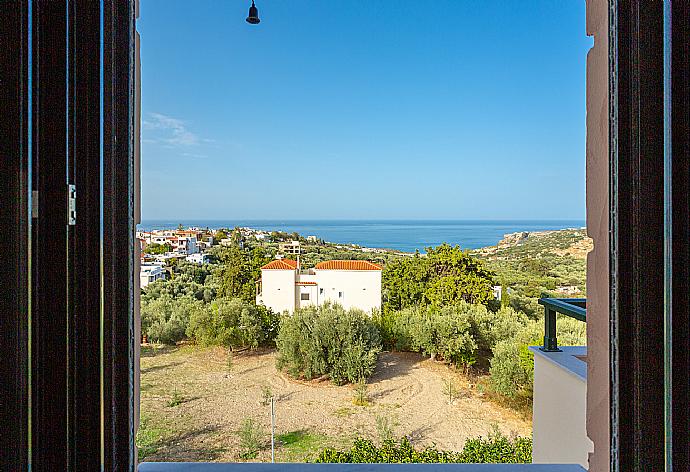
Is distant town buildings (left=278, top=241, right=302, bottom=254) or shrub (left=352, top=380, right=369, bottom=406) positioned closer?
shrub (left=352, top=380, right=369, bottom=406)

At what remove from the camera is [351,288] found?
3.49m

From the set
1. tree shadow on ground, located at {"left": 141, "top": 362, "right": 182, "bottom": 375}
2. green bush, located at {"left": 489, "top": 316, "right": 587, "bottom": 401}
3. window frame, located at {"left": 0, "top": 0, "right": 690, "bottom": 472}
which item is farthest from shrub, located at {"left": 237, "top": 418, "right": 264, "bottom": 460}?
window frame, located at {"left": 0, "top": 0, "right": 690, "bottom": 472}

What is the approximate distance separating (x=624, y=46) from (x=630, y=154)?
16 cm

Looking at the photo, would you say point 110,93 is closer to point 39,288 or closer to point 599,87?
point 39,288

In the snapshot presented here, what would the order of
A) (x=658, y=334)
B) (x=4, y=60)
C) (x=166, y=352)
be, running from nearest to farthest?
(x=4, y=60) < (x=658, y=334) < (x=166, y=352)

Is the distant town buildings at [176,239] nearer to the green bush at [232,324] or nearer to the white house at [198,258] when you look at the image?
the white house at [198,258]

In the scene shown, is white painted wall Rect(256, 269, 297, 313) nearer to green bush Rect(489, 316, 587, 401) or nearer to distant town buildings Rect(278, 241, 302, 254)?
distant town buildings Rect(278, 241, 302, 254)

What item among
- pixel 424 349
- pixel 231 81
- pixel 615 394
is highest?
pixel 231 81

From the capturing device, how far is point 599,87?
0.86 meters

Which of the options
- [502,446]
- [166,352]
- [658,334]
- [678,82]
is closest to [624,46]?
[678,82]

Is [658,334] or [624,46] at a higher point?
[624,46]

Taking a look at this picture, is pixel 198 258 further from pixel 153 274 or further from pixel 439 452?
pixel 439 452

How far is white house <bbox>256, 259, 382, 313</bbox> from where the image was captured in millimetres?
3449

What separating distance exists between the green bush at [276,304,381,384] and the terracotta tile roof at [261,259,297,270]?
0.35 meters
